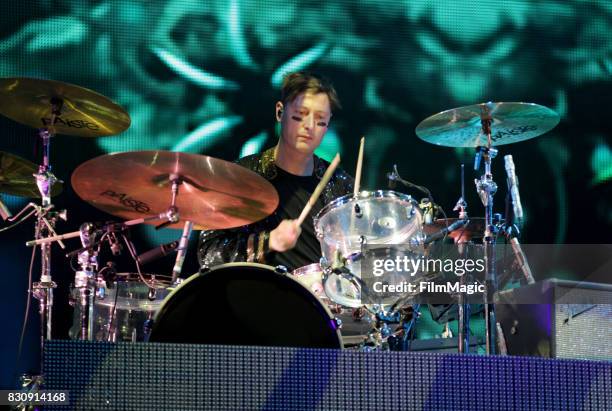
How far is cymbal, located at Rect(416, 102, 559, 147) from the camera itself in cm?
370

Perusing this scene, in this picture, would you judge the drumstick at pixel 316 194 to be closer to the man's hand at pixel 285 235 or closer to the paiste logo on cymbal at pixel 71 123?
the man's hand at pixel 285 235

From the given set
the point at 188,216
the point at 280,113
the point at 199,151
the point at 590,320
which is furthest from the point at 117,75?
the point at 590,320

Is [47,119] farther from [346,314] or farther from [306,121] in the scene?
[346,314]

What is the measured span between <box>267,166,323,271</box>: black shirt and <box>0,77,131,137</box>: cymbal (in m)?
0.93

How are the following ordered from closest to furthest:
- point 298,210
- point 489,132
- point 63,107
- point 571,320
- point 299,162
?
1. point 571,320
2. point 63,107
3. point 489,132
4. point 298,210
5. point 299,162

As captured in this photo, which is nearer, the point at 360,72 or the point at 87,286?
the point at 87,286

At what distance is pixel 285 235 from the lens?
2.93 m

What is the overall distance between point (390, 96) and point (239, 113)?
90 centimetres

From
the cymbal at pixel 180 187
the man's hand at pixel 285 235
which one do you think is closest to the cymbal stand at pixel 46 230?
the cymbal at pixel 180 187

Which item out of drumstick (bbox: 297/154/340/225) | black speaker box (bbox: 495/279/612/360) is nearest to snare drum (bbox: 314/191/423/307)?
drumstick (bbox: 297/154/340/225)

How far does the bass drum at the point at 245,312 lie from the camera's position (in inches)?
85.7

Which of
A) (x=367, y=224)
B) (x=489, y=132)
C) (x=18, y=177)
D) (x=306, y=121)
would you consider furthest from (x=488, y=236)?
(x=18, y=177)

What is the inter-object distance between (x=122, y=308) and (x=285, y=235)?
37.9 inches

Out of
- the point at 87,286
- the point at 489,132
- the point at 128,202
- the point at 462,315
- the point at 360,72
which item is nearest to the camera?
the point at 128,202
